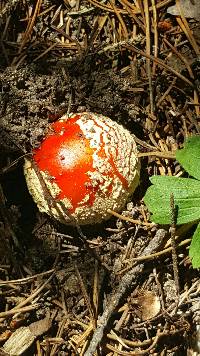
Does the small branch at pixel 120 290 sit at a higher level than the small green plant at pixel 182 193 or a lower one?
lower

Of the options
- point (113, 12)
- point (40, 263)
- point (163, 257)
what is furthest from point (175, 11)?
point (40, 263)

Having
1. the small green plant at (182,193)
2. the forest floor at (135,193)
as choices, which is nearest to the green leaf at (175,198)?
the small green plant at (182,193)

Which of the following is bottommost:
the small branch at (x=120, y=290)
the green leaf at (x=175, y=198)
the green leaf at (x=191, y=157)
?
the small branch at (x=120, y=290)

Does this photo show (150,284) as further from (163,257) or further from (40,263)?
(40,263)

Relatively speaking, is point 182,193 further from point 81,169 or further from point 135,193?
point 81,169

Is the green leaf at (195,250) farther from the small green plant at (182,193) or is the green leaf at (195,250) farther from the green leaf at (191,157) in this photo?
the green leaf at (191,157)

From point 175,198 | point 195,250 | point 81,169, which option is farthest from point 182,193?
point 81,169
